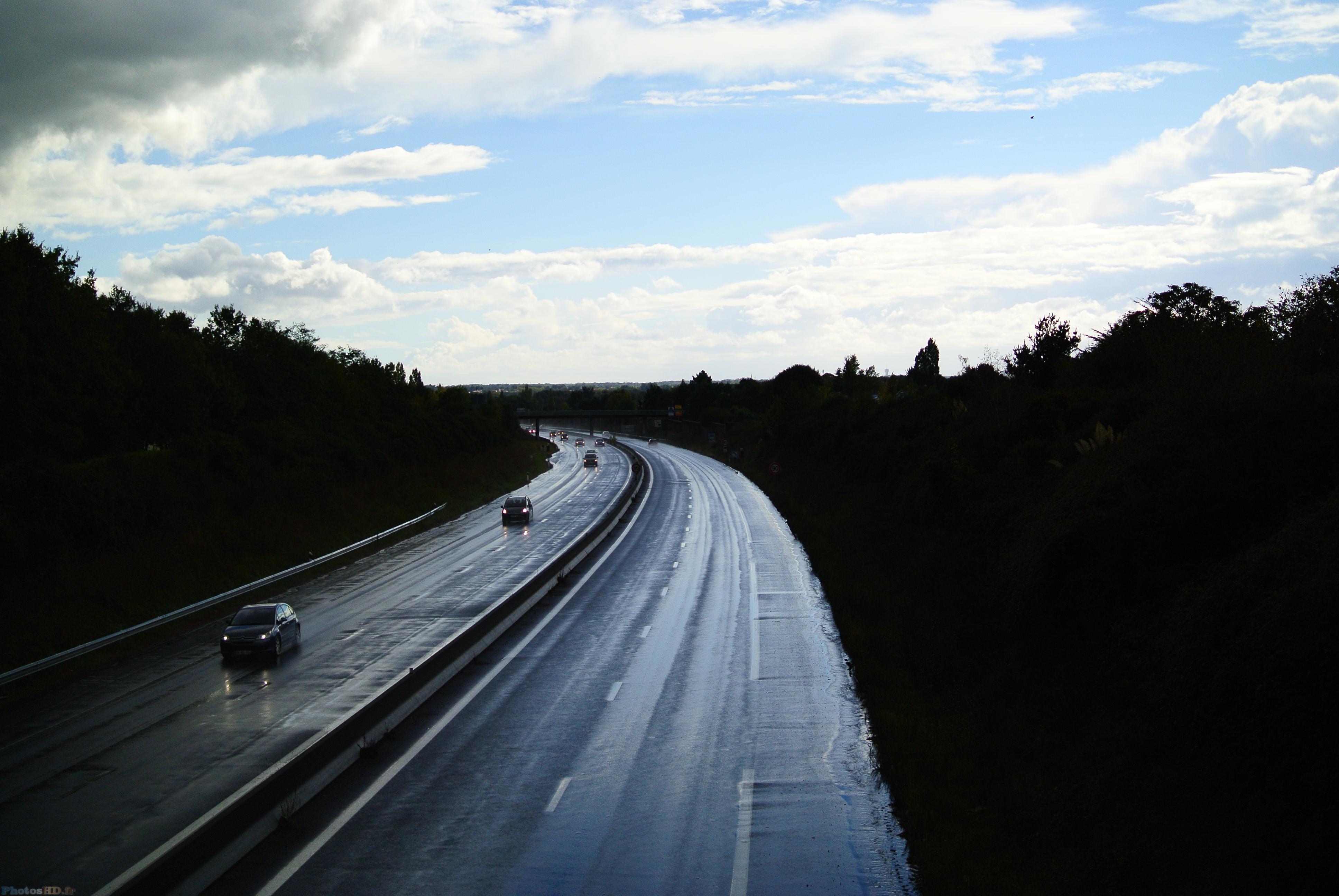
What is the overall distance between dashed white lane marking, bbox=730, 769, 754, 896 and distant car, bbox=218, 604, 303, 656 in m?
13.6

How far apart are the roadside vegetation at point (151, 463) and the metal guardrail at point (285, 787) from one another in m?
10.9

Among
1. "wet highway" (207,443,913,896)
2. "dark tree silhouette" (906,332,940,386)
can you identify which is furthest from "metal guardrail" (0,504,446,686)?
"dark tree silhouette" (906,332,940,386)

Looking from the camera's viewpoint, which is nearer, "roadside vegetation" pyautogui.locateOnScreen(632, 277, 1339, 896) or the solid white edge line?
"roadside vegetation" pyautogui.locateOnScreen(632, 277, 1339, 896)

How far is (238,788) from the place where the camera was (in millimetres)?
14062

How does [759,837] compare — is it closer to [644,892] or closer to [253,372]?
[644,892]

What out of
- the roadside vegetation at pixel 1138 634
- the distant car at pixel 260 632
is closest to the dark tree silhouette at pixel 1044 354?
the roadside vegetation at pixel 1138 634

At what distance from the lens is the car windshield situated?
78.3 ft

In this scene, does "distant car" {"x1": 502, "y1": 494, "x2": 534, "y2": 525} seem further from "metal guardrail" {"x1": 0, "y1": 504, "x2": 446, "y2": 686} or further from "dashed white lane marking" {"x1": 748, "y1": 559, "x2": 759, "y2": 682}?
"dashed white lane marking" {"x1": 748, "y1": 559, "x2": 759, "y2": 682}

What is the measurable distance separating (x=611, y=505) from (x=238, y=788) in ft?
166

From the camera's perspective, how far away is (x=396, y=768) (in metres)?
15.5

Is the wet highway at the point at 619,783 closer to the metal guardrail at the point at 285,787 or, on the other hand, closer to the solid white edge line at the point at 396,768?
the solid white edge line at the point at 396,768

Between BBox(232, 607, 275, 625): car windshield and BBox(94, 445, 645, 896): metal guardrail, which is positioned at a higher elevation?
BBox(232, 607, 275, 625): car windshield

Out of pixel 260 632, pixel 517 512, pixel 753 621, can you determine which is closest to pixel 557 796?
pixel 260 632

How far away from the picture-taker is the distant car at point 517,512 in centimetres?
5588
